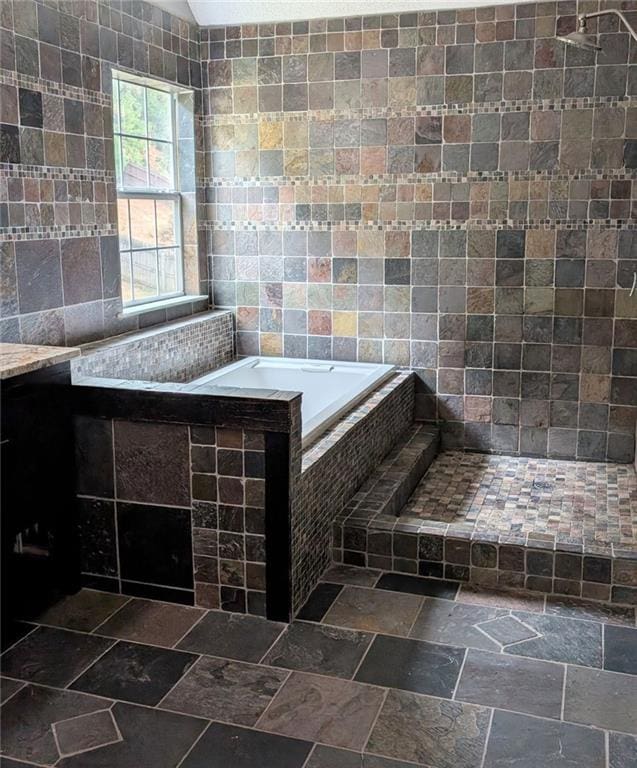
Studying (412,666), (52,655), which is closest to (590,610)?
(412,666)

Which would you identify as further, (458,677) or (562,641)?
(562,641)

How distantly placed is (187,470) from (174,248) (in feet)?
7.20

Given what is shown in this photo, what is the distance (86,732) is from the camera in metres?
2.21

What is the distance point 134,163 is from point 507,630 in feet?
9.41

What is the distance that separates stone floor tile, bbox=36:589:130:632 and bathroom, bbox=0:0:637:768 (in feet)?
0.04

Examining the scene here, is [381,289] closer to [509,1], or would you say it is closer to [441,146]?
[441,146]

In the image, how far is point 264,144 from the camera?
463cm

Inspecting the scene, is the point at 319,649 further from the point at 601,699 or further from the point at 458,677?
the point at 601,699

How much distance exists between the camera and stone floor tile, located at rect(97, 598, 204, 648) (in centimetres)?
269

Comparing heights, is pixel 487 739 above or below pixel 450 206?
below

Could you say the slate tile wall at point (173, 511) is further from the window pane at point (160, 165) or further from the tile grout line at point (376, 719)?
the window pane at point (160, 165)

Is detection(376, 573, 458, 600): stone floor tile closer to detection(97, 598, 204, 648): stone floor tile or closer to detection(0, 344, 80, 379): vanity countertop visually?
detection(97, 598, 204, 648): stone floor tile

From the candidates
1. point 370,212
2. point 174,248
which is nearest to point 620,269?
point 370,212

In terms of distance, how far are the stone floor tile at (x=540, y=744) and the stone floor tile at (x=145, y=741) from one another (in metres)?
0.77
